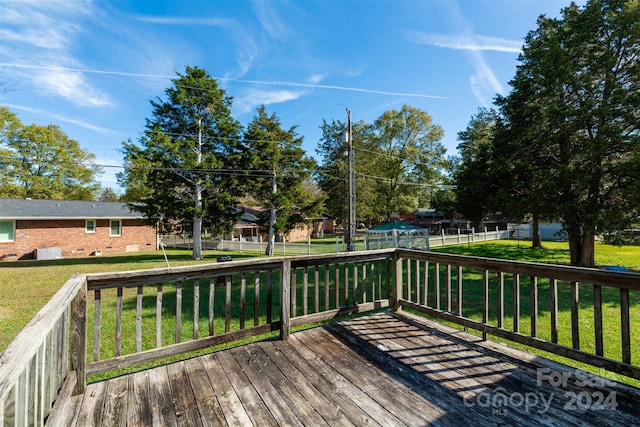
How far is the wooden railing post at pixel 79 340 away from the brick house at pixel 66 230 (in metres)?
15.3

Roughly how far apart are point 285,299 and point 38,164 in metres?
30.5

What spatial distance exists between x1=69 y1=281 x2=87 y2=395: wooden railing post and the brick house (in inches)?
601

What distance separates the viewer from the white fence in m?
16.5

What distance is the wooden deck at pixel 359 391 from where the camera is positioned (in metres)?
1.91

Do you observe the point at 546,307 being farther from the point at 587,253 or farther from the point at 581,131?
the point at 581,131

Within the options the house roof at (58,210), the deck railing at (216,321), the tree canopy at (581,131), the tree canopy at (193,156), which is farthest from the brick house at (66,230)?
the tree canopy at (581,131)

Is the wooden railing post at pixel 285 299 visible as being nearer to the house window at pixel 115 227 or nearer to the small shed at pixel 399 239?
the small shed at pixel 399 239

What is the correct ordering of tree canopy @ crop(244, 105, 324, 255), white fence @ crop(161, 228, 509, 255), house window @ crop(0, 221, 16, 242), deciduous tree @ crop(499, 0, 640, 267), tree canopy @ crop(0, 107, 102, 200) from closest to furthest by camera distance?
deciduous tree @ crop(499, 0, 640, 267) → house window @ crop(0, 221, 16, 242) → tree canopy @ crop(244, 105, 324, 255) → white fence @ crop(161, 228, 509, 255) → tree canopy @ crop(0, 107, 102, 200)

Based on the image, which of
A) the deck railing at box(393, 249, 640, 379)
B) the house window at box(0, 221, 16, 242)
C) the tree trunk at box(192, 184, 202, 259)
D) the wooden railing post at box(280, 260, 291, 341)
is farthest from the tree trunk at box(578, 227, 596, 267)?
the house window at box(0, 221, 16, 242)

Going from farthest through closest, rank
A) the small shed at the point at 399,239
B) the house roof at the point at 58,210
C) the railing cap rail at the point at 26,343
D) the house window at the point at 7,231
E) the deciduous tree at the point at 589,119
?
1. the small shed at the point at 399,239
2. the house roof at the point at 58,210
3. the house window at the point at 7,231
4. the deciduous tree at the point at 589,119
5. the railing cap rail at the point at 26,343

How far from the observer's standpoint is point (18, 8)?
7277mm

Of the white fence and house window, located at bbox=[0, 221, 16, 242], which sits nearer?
house window, located at bbox=[0, 221, 16, 242]

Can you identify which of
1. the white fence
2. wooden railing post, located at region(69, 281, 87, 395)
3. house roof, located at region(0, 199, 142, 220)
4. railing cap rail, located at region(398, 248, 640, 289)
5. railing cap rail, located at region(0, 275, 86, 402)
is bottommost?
the white fence

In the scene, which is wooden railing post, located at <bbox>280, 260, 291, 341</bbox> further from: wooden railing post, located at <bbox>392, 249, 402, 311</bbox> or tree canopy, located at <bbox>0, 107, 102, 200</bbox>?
tree canopy, located at <bbox>0, 107, 102, 200</bbox>
